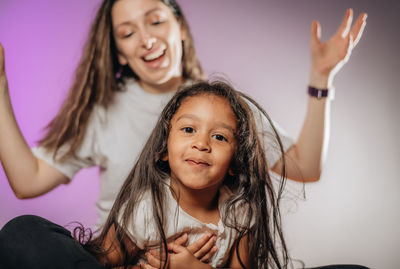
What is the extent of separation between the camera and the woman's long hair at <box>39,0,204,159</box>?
1.75m

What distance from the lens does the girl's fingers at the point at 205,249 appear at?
1.35 metres

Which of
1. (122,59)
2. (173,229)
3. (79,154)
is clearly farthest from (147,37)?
(173,229)

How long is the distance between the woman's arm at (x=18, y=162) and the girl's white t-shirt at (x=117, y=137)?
11 centimetres

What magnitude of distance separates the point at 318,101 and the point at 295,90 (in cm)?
64

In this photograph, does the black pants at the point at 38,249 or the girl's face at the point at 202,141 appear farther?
the girl's face at the point at 202,141

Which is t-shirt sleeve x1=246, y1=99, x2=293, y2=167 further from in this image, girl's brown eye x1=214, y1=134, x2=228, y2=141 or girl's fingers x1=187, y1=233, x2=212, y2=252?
girl's fingers x1=187, y1=233, x2=212, y2=252

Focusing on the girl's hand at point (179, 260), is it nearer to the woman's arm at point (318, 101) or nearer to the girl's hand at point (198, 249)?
the girl's hand at point (198, 249)

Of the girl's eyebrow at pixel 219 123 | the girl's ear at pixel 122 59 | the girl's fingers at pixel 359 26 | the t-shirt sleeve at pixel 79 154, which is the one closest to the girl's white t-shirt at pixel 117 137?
the t-shirt sleeve at pixel 79 154

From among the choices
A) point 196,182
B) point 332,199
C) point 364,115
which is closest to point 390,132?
point 364,115

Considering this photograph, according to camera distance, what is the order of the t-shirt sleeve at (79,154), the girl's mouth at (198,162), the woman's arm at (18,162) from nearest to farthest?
the girl's mouth at (198,162) < the woman's arm at (18,162) < the t-shirt sleeve at (79,154)

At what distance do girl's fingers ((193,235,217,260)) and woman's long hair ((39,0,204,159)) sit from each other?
65 centimetres

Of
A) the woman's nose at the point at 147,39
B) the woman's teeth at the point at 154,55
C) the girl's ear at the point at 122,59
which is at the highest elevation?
the woman's nose at the point at 147,39

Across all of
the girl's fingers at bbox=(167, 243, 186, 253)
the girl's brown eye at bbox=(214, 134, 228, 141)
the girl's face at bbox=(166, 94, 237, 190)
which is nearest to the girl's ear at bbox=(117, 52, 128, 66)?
the girl's face at bbox=(166, 94, 237, 190)

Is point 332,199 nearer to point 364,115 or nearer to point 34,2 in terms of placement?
point 364,115
